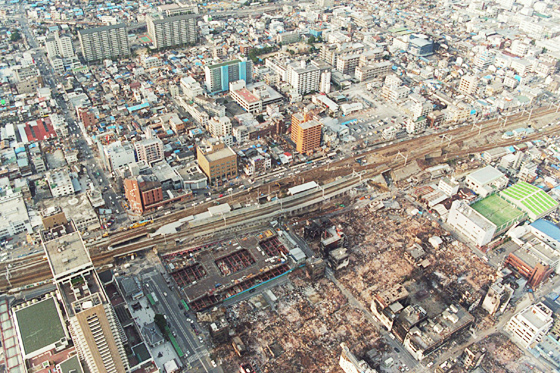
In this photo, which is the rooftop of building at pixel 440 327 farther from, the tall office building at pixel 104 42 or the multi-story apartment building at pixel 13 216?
the tall office building at pixel 104 42

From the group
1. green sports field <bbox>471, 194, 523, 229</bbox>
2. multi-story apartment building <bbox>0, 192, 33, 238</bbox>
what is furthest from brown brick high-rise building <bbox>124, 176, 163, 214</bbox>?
green sports field <bbox>471, 194, 523, 229</bbox>

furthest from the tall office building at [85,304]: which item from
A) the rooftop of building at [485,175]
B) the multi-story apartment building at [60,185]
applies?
Result: the rooftop of building at [485,175]

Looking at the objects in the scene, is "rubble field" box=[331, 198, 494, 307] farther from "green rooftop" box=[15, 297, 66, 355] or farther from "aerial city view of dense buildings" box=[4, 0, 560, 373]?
"green rooftop" box=[15, 297, 66, 355]

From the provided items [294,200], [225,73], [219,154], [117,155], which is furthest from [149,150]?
[225,73]

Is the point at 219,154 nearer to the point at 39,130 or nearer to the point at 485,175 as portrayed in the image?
the point at 39,130

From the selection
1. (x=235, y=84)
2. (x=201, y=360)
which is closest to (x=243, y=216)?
(x=201, y=360)

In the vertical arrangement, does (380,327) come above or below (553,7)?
below

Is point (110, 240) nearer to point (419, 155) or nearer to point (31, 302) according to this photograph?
point (31, 302)

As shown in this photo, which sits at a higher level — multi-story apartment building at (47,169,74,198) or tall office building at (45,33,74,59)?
tall office building at (45,33,74,59)
